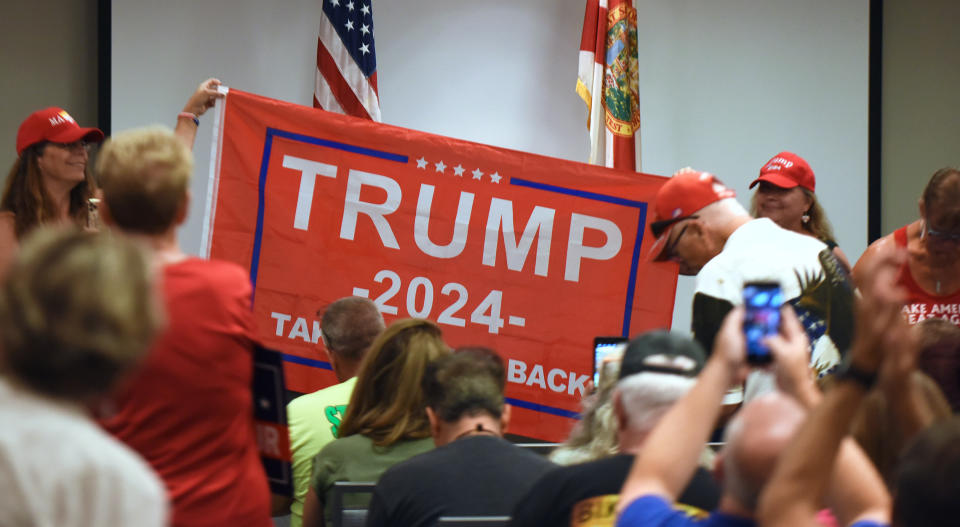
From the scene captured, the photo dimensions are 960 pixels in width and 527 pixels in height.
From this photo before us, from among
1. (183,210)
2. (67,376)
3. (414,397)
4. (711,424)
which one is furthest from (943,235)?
(67,376)

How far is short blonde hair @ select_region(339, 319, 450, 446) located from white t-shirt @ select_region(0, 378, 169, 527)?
1.52 metres

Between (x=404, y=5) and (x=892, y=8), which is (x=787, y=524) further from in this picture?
(x=892, y=8)

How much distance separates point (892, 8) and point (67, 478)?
611 centimetres

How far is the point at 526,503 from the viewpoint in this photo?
5.85ft

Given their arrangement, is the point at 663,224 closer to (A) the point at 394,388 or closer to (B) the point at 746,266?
(B) the point at 746,266

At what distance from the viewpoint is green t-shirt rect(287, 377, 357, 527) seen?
2.92 metres

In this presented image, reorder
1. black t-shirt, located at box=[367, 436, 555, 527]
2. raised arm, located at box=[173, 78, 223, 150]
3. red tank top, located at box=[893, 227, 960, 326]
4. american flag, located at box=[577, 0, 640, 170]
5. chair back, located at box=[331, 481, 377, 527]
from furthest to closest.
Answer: american flag, located at box=[577, 0, 640, 170]
red tank top, located at box=[893, 227, 960, 326]
raised arm, located at box=[173, 78, 223, 150]
chair back, located at box=[331, 481, 377, 527]
black t-shirt, located at box=[367, 436, 555, 527]

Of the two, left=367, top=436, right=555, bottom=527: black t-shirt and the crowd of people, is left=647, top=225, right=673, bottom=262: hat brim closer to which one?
the crowd of people

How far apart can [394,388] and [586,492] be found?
996 mm

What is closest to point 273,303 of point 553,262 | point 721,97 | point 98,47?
point 553,262

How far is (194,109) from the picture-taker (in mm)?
3826

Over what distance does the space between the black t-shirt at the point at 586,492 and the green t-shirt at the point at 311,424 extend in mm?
1221

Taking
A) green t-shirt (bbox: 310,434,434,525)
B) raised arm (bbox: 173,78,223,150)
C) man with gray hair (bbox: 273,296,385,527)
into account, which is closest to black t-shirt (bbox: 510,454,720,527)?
green t-shirt (bbox: 310,434,434,525)

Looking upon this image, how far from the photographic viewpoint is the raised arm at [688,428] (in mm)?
1433
